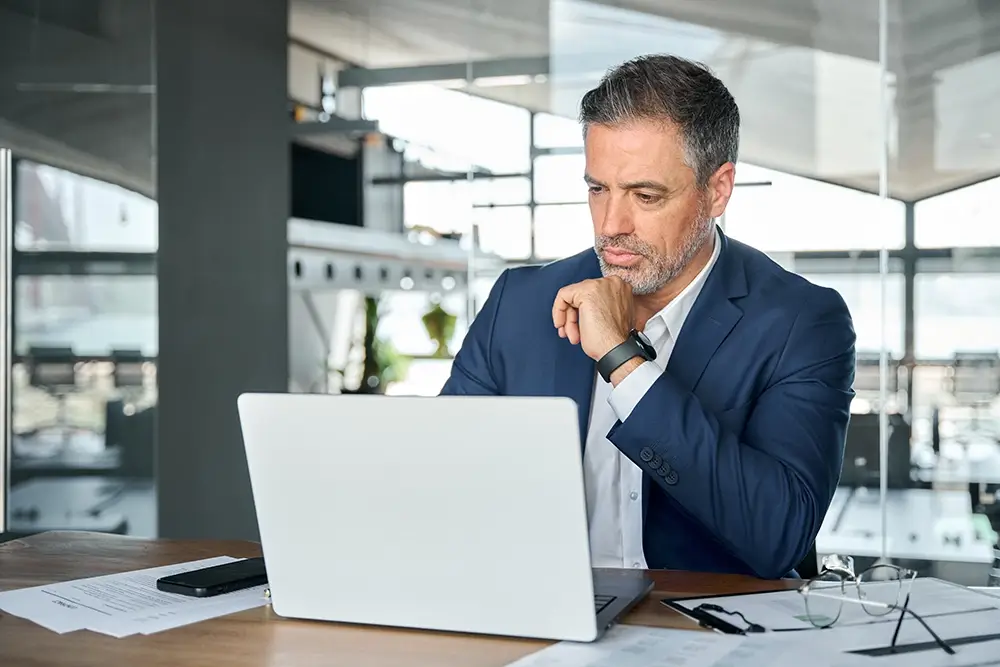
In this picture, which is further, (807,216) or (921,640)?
(807,216)

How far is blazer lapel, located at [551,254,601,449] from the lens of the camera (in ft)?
6.78

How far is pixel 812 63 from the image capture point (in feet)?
13.9

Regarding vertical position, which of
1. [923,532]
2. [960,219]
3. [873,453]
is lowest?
[923,532]

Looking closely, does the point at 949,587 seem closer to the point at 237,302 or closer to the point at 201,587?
the point at 201,587

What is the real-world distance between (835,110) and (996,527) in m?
1.61

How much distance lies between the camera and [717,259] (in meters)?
2.15

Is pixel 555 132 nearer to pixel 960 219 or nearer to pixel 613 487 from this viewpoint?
pixel 960 219

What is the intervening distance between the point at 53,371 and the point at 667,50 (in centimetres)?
285

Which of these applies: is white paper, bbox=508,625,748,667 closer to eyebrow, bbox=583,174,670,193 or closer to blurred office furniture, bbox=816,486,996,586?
eyebrow, bbox=583,174,670,193

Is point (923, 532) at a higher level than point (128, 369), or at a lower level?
lower

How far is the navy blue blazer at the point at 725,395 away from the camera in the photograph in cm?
171

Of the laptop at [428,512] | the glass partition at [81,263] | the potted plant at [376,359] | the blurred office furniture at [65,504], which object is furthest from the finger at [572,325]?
the blurred office furniture at [65,504]

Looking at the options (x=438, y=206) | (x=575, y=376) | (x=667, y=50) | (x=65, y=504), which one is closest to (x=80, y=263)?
(x=65, y=504)

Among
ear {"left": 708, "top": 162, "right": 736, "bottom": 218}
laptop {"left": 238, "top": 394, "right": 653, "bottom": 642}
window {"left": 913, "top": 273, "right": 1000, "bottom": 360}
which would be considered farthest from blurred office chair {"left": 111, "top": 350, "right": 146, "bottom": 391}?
laptop {"left": 238, "top": 394, "right": 653, "bottom": 642}
